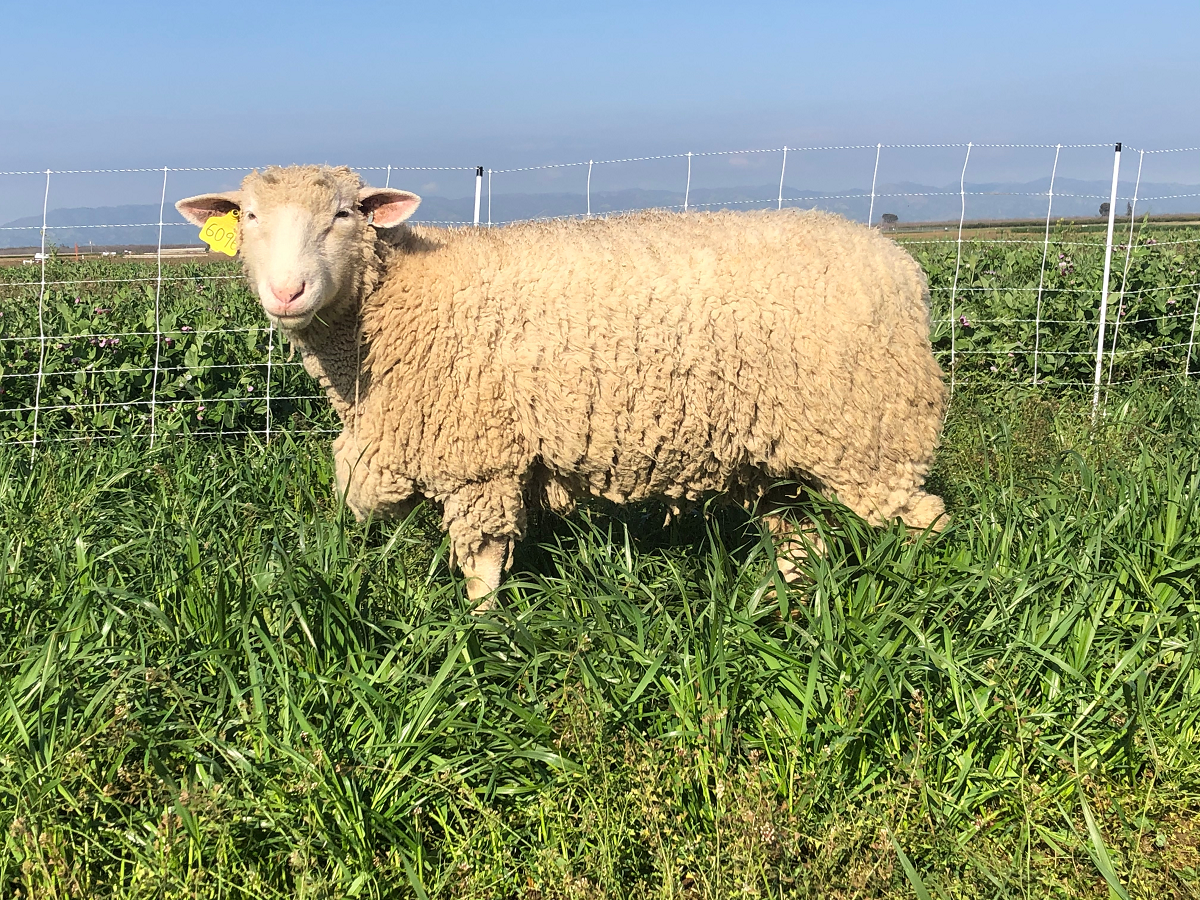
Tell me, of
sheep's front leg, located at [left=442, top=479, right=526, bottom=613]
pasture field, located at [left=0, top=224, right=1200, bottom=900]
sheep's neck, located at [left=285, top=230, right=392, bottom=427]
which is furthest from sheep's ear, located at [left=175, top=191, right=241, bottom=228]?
sheep's front leg, located at [left=442, top=479, right=526, bottom=613]

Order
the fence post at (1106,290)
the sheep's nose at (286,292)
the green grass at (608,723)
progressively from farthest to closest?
the fence post at (1106,290)
the sheep's nose at (286,292)
the green grass at (608,723)

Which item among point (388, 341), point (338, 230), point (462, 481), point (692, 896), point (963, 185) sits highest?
point (963, 185)

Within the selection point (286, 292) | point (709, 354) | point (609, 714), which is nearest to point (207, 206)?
point (286, 292)

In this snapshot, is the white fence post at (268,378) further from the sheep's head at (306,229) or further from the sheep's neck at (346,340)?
the sheep's head at (306,229)

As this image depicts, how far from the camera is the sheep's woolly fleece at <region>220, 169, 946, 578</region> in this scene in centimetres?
369

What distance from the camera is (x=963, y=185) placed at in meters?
6.66

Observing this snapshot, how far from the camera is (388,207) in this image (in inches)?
147

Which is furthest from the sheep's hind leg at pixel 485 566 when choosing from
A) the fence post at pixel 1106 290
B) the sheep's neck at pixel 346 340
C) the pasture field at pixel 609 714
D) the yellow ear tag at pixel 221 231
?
the fence post at pixel 1106 290

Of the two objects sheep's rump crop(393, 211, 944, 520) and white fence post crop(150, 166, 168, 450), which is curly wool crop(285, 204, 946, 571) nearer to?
sheep's rump crop(393, 211, 944, 520)

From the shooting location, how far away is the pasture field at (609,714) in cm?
244

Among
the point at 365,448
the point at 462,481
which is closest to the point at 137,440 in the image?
the point at 365,448

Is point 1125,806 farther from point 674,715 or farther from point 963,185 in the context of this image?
point 963,185

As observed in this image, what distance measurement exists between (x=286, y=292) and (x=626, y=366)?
1288mm

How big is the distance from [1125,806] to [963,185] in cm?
498
